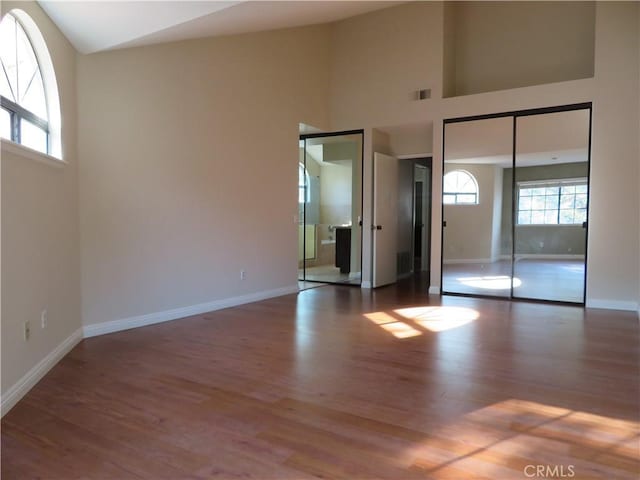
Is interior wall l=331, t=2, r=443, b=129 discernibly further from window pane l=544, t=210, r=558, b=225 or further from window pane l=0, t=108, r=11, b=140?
window pane l=0, t=108, r=11, b=140

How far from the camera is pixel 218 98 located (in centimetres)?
491

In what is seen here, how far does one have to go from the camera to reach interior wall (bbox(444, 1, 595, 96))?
5.65 meters

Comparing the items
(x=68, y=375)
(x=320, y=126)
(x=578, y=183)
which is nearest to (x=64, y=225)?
(x=68, y=375)

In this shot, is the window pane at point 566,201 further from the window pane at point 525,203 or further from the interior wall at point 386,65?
the interior wall at point 386,65

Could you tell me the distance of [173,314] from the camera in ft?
15.0

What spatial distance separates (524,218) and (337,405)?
14.3 feet

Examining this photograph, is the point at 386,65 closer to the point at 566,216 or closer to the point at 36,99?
the point at 566,216

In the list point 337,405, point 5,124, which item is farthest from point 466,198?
point 5,124

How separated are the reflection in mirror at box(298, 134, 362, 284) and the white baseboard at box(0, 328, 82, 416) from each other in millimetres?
4182

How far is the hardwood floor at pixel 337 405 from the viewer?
1.87 meters

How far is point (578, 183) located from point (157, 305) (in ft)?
16.6

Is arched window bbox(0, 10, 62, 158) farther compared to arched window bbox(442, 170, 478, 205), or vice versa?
arched window bbox(442, 170, 478, 205)

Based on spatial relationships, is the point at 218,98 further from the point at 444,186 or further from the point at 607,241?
the point at 607,241

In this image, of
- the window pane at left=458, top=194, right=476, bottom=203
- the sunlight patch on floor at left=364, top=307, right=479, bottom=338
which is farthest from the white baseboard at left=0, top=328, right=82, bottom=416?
the window pane at left=458, top=194, right=476, bottom=203
